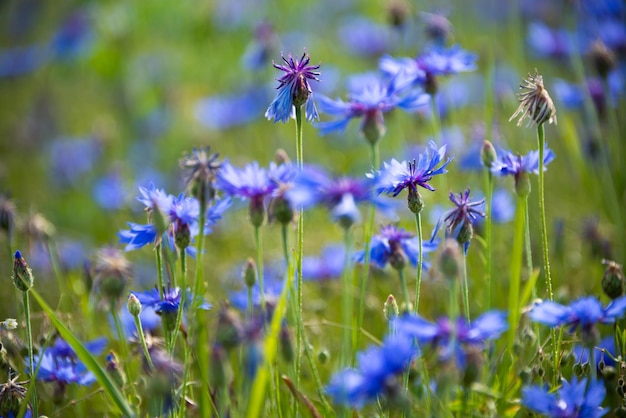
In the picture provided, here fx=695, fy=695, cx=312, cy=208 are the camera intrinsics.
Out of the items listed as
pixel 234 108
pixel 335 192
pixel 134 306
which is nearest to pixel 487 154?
pixel 335 192

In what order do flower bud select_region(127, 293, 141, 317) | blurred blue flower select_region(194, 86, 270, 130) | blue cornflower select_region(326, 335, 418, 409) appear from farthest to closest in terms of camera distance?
blurred blue flower select_region(194, 86, 270, 130) < flower bud select_region(127, 293, 141, 317) < blue cornflower select_region(326, 335, 418, 409)

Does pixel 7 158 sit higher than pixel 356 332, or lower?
higher

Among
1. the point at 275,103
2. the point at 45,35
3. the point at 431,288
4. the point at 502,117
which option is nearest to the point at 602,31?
the point at 502,117

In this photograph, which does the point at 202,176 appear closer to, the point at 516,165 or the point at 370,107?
the point at 370,107

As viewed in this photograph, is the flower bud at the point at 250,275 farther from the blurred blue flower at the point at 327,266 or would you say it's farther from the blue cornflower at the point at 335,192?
the blurred blue flower at the point at 327,266

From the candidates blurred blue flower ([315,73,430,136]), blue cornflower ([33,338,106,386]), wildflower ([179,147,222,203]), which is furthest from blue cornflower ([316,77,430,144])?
blue cornflower ([33,338,106,386])

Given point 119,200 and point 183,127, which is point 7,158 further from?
point 119,200

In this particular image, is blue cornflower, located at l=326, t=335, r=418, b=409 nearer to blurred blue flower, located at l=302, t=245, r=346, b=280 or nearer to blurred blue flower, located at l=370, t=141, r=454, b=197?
blurred blue flower, located at l=370, t=141, r=454, b=197

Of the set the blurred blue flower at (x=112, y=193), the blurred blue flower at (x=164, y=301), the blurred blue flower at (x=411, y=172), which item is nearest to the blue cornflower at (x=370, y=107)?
the blurred blue flower at (x=411, y=172)
